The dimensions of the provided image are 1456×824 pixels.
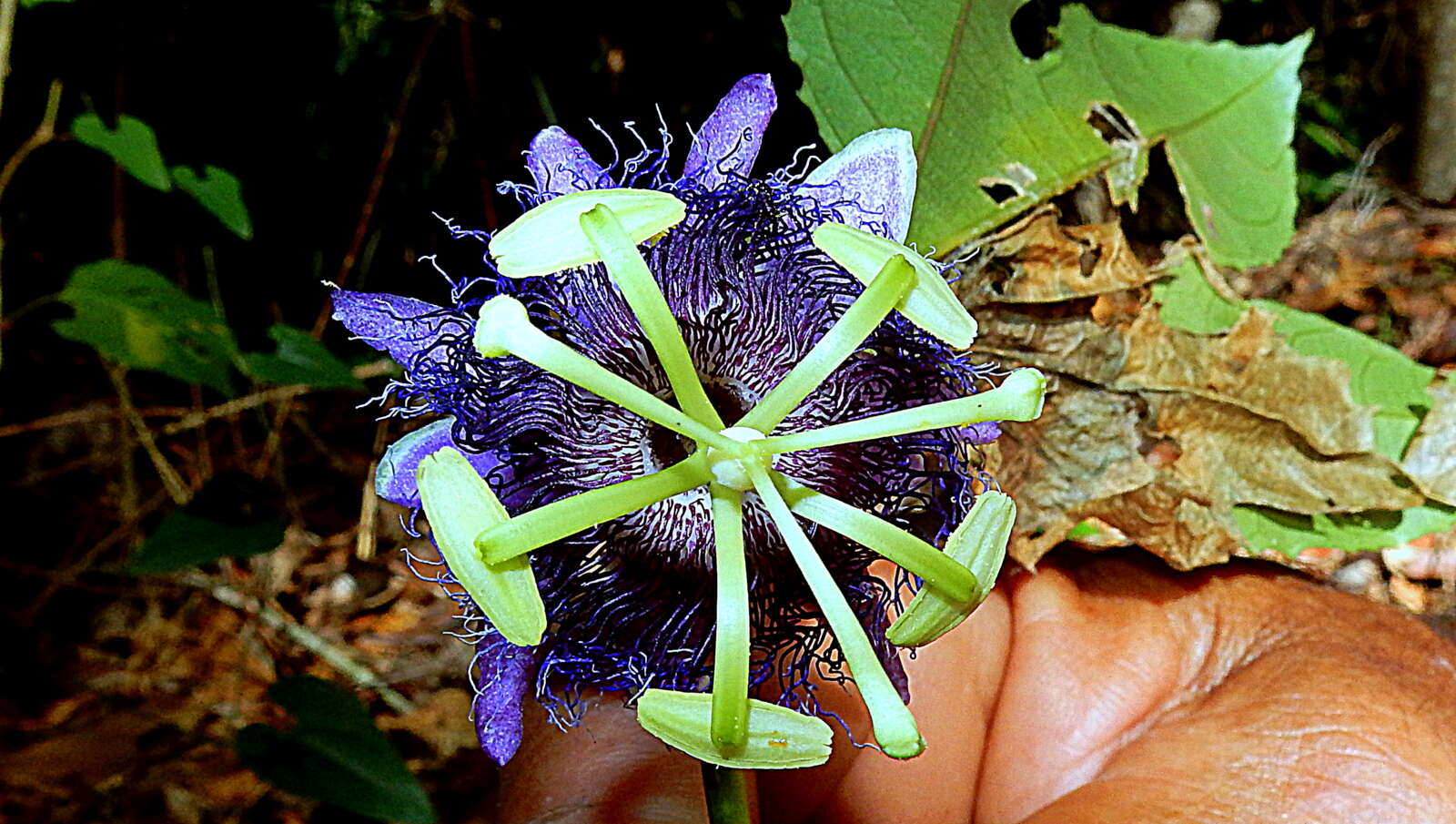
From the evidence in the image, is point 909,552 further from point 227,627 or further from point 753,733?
point 227,627

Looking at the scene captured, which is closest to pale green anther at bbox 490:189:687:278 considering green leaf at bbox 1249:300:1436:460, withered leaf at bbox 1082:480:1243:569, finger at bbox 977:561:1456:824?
withered leaf at bbox 1082:480:1243:569

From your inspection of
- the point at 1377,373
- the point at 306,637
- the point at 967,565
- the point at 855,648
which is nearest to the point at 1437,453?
the point at 1377,373

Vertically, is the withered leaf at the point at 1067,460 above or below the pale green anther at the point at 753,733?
below

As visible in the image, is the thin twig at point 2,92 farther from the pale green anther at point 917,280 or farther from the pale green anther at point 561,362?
the pale green anther at point 917,280

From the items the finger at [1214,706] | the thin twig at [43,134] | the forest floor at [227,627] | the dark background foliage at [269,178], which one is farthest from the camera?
the forest floor at [227,627]

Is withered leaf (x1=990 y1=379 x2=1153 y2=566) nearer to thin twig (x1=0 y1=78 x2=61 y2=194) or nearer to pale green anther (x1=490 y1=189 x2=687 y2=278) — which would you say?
pale green anther (x1=490 y1=189 x2=687 y2=278)

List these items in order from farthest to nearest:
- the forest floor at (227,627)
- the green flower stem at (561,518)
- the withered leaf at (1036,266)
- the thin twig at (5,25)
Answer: the forest floor at (227,627)
the thin twig at (5,25)
the withered leaf at (1036,266)
the green flower stem at (561,518)

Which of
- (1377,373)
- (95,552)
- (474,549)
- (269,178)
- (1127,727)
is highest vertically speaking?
(269,178)

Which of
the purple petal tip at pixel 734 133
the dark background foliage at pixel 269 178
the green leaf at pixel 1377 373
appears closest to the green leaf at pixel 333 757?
the dark background foliage at pixel 269 178
